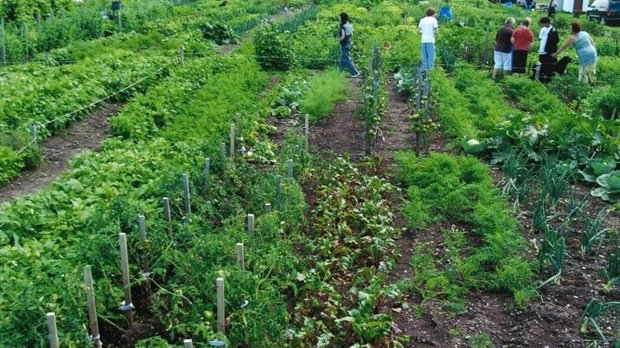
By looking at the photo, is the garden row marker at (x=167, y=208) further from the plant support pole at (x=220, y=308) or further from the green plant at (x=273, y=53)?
the green plant at (x=273, y=53)

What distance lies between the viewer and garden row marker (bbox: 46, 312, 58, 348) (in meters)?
4.32

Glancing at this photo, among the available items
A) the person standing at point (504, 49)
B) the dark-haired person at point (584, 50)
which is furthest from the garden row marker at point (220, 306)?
the person standing at point (504, 49)

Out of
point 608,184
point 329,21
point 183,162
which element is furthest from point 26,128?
point 329,21

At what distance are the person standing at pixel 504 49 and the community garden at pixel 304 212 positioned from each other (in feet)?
1.76

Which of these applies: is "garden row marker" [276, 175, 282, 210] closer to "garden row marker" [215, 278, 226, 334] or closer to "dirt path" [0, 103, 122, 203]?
"garden row marker" [215, 278, 226, 334]

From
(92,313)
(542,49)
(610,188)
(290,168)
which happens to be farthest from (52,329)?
(542,49)

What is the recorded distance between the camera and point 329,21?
23.2 meters

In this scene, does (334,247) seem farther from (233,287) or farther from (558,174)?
(558,174)

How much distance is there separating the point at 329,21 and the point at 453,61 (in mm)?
8309

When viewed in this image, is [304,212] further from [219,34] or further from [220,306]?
[219,34]

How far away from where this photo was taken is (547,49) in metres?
14.5

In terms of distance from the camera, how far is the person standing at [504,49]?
1453 centimetres

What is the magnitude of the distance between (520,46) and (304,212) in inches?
358

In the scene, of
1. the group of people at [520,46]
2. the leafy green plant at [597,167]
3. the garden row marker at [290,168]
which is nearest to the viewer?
the garden row marker at [290,168]
